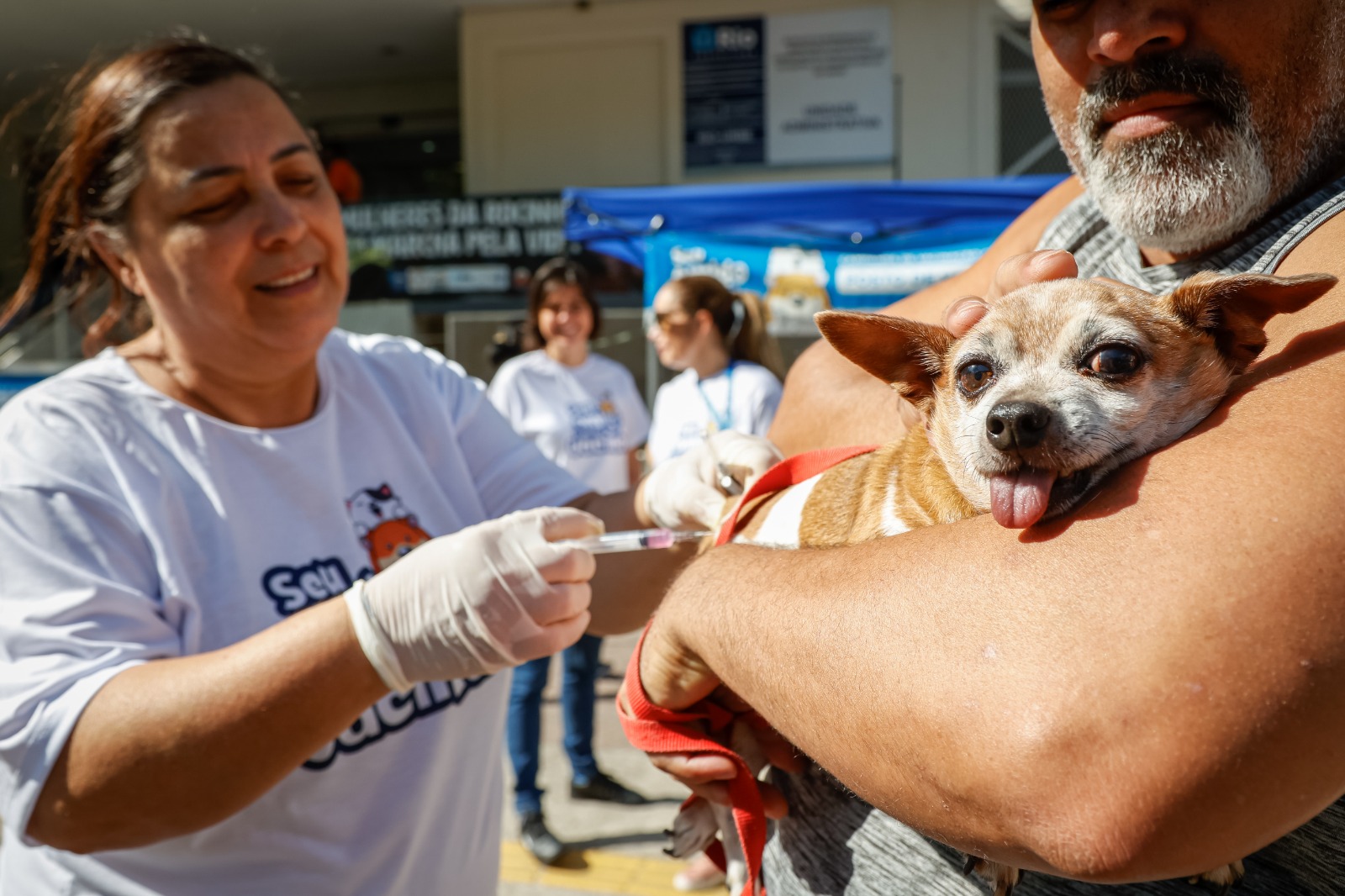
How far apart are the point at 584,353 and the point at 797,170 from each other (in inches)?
324

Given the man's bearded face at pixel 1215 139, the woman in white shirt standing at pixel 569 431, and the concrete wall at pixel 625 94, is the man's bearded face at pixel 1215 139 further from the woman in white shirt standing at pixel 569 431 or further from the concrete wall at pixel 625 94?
the concrete wall at pixel 625 94

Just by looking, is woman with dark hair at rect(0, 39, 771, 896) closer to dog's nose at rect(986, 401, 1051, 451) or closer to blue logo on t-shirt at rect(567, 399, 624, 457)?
dog's nose at rect(986, 401, 1051, 451)

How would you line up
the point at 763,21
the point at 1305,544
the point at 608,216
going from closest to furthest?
Result: the point at 1305,544, the point at 608,216, the point at 763,21

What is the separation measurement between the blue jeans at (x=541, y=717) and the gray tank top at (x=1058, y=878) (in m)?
3.06

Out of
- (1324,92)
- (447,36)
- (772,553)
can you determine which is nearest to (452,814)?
(772,553)

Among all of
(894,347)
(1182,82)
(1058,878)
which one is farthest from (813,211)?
(1058,878)

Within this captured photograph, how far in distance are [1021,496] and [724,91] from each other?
43.5 feet

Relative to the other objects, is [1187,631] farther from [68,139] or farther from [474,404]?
[68,139]

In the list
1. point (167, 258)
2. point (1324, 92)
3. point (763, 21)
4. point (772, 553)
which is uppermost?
point (763, 21)

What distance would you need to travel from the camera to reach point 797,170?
44.3ft

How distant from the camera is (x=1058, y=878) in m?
1.18

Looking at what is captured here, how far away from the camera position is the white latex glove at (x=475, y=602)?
1.63 m

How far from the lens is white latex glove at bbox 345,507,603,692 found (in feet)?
5.34

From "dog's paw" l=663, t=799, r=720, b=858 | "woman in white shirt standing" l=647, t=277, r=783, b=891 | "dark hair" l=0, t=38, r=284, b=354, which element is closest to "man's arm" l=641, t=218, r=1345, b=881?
"dog's paw" l=663, t=799, r=720, b=858
